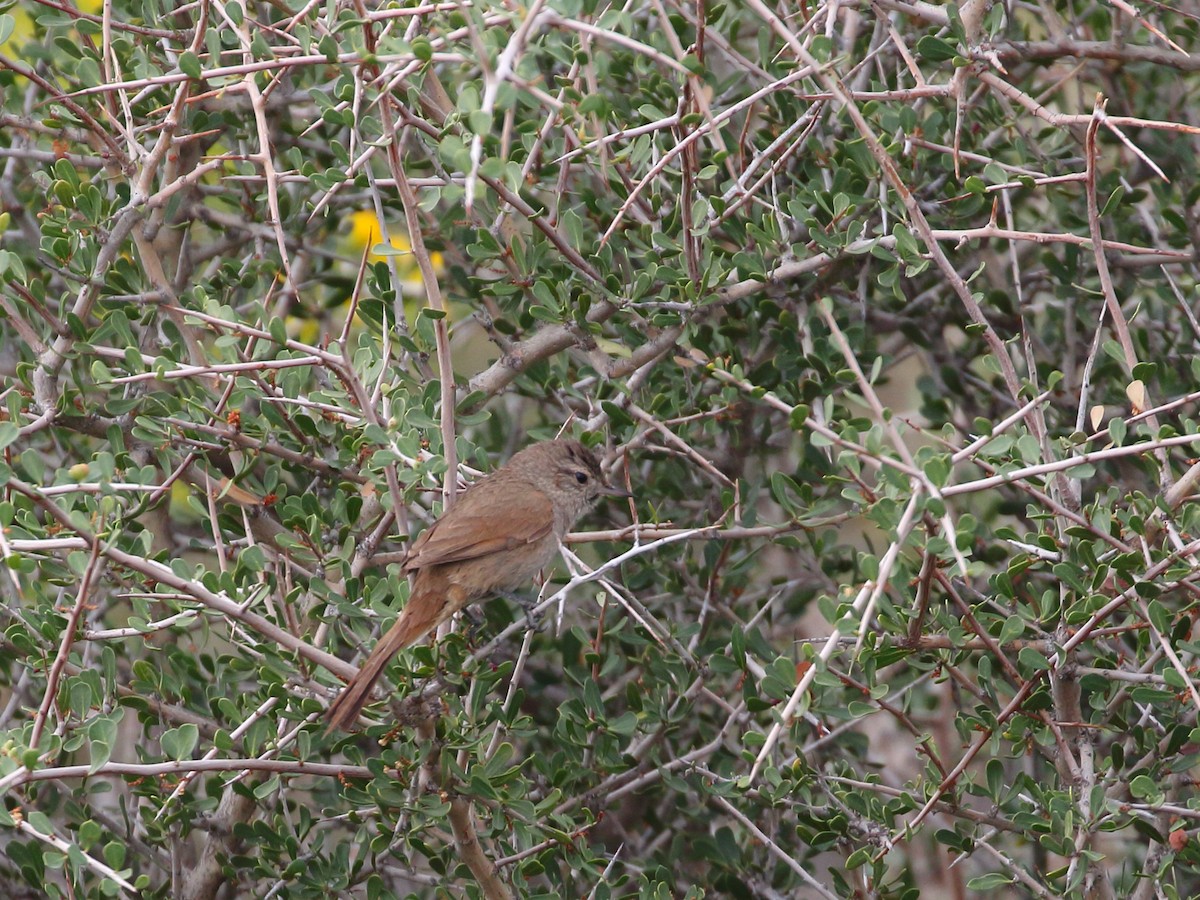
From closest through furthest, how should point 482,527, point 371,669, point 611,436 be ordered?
1. point 371,669
2. point 482,527
3. point 611,436

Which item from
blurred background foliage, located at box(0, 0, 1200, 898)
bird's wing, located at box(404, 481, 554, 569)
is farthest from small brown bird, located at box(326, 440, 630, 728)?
blurred background foliage, located at box(0, 0, 1200, 898)

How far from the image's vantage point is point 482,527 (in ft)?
14.5

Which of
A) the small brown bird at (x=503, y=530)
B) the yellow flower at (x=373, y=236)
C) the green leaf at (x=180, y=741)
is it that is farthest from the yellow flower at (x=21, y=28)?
the green leaf at (x=180, y=741)

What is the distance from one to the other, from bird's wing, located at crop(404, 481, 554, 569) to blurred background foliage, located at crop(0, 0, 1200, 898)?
139 mm

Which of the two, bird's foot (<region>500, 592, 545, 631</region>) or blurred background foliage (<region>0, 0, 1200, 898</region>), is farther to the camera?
bird's foot (<region>500, 592, 545, 631</region>)

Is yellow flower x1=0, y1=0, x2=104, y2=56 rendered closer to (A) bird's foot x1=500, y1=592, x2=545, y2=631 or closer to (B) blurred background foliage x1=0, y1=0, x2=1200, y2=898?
(B) blurred background foliage x1=0, y1=0, x2=1200, y2=898

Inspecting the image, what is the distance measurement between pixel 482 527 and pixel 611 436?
0.55 meters

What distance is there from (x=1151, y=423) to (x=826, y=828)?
1.36m

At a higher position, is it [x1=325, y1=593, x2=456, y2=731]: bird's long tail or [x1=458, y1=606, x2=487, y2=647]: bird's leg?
[x1=325, y1=593, x2=456, y2=731]: bird's long tail

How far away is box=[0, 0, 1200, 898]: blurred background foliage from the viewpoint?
312 centimetres

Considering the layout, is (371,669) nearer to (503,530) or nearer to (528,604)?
(528,604)

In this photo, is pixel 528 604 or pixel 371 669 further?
pixel 528 604

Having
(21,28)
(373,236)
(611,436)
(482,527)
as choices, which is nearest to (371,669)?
(482,527)

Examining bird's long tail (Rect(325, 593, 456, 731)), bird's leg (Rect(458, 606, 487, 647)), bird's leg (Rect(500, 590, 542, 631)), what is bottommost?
bird's leg (Rect(458, 606, 487, 647))
